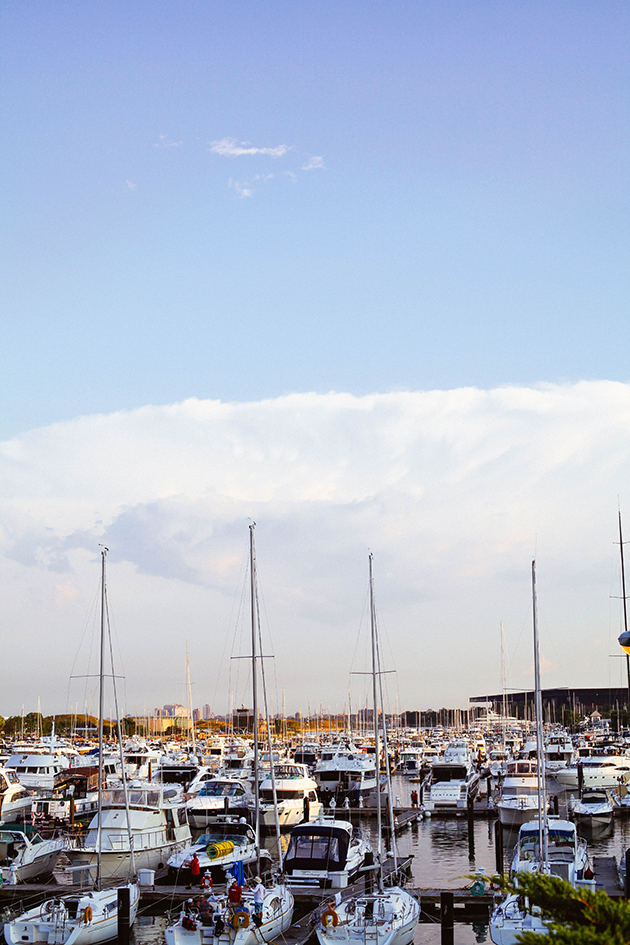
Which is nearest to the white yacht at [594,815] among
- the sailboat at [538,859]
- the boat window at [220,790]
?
the sailboat at [538,859]

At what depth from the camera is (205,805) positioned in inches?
1731

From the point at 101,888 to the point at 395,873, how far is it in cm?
912

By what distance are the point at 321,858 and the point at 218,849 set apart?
4.29 metres

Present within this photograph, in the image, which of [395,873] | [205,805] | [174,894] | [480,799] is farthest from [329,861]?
[480,799]

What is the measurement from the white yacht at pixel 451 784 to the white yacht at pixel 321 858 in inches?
849

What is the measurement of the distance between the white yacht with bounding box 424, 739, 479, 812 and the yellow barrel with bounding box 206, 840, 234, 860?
70.4 ft

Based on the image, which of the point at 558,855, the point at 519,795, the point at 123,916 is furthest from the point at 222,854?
the point at 519,795

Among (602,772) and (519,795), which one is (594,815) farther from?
(602,772)

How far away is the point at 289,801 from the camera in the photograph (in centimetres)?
4616

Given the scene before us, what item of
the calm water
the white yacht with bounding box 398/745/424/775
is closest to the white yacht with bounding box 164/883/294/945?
the calm water

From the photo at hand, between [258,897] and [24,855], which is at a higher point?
[258,897]

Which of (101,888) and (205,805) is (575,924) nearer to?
(101,888)

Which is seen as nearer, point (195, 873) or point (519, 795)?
point (195, 873)

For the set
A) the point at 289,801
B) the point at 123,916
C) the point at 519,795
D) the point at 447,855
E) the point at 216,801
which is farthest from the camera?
the point at 519,795
